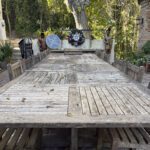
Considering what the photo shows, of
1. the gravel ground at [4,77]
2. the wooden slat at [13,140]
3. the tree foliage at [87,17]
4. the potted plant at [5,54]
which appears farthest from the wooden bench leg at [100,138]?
the tree foliage at [87,17]

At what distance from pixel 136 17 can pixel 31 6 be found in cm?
1039

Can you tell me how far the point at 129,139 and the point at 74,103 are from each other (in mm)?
642

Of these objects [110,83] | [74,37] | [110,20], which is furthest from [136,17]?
[110,83]

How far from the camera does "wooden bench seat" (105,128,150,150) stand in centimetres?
217

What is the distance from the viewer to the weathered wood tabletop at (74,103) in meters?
1.89

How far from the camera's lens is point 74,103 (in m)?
2.38

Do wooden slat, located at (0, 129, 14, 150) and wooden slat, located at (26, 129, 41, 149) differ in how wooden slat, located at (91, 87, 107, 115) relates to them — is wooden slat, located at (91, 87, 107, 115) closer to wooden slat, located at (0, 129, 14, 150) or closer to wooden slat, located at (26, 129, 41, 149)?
wooden slat, located at (26, 129, 41, 149)

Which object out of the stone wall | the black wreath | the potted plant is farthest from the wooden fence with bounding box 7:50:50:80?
the stone wall

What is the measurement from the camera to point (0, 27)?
11430mm

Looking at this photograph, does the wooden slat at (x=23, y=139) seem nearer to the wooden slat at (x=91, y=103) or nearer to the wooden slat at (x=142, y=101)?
the wooden slat at (x=91, y=103)

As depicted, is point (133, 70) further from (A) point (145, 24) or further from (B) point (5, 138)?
(A) point (145, 24)

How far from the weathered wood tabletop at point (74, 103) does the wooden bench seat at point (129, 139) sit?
0.29m

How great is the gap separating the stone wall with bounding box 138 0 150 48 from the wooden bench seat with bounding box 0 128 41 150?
27.9 ft

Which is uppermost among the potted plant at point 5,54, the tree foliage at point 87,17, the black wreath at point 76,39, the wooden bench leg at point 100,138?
the tree foliage at point 87,17
